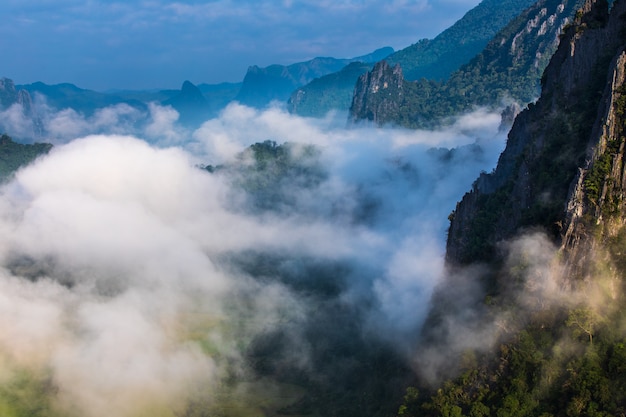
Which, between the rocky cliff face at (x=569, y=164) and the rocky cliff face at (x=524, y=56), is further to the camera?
A: the rocky cliff face at (x=524, y=56)

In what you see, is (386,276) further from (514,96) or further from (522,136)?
(514,96)

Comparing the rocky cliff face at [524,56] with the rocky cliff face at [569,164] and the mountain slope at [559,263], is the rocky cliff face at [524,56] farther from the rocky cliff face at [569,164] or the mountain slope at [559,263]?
the mountain slope at [559,263]

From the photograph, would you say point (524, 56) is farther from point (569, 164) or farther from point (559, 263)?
point (559, 263)

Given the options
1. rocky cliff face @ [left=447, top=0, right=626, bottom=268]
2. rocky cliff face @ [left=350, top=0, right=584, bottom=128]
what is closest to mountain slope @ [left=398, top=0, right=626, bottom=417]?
rocky cliff face @ [left=447, top=0, right=626, bottom=268]

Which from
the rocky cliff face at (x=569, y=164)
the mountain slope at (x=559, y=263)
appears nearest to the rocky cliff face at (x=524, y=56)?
the rocky cliff face at (x=569, y=164)

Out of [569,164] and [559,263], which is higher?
[569,164]

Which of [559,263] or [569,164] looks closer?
[559,263]

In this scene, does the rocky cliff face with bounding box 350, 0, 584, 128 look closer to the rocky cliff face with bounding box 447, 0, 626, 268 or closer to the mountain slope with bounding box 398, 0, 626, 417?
the rocky cliff face with bounding box 447, 0, 626, 268

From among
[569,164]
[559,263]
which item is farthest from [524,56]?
[559,263]
